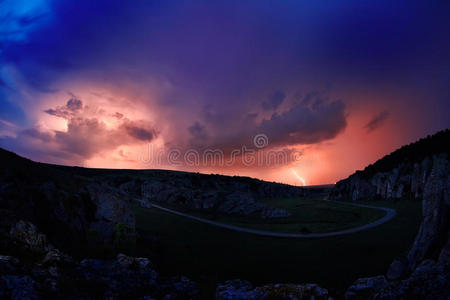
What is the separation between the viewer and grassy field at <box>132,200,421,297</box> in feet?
69.1

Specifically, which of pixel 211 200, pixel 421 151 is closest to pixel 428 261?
pixel 211 200

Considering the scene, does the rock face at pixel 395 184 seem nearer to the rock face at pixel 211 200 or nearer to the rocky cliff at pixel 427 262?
the rock face at pixel 211 200

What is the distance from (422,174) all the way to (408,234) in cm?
6107

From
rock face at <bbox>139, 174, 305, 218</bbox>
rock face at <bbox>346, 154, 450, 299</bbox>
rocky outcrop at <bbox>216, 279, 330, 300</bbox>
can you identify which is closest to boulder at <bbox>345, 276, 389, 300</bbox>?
rock face at <bbox>346, 154, 450, 299</bbox>

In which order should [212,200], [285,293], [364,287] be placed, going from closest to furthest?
[285,293] < [364,287] < [212,200]

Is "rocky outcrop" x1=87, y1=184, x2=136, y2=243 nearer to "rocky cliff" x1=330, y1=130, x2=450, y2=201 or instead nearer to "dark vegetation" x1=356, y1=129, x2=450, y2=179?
"rocky cliff" x1=330, y1=130, x2=450, y2=201

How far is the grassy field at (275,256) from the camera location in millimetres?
21062

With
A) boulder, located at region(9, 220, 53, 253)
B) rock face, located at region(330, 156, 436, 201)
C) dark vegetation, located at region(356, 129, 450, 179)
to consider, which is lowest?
boulder, located at region(9, 220, 53, 253)

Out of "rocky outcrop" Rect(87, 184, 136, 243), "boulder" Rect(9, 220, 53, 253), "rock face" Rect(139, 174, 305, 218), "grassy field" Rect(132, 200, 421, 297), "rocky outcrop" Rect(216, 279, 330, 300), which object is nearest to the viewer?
"rocky outcrop" Rect(216, 279, 330, 300)

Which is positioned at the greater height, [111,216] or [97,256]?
[111,216]

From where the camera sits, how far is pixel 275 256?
2853 centimetres

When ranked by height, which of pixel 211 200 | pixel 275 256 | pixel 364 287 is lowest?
pixel 275 256

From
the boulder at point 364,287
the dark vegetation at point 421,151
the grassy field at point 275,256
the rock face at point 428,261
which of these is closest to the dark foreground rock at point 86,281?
the grassy field at point 275,256

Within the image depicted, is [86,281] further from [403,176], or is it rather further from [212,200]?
[403,176]
